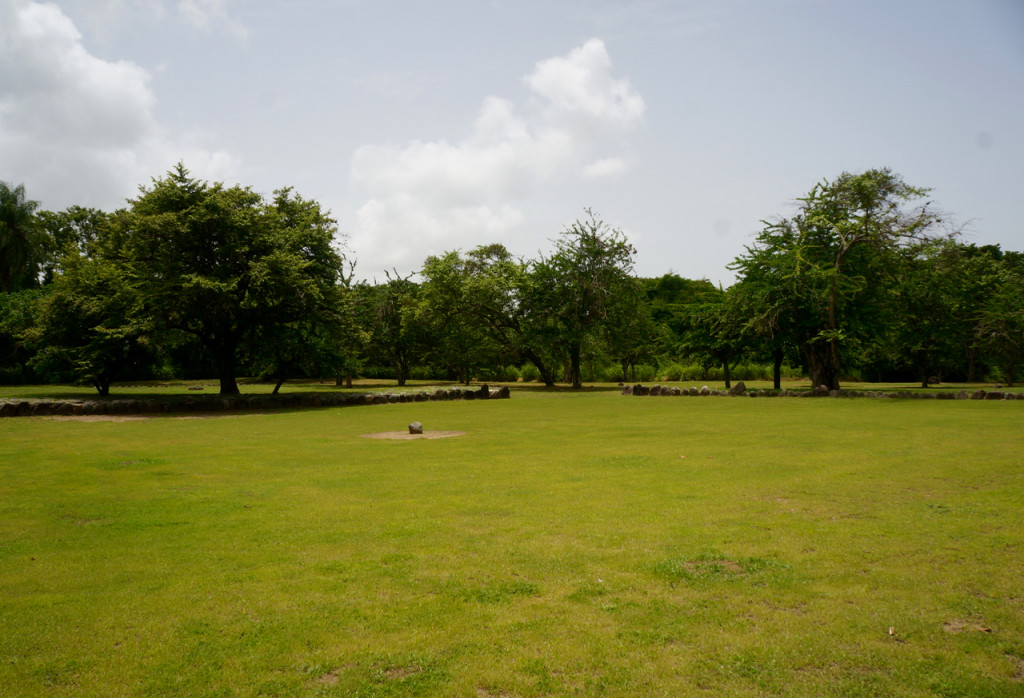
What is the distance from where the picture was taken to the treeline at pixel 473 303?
2670 centimetres

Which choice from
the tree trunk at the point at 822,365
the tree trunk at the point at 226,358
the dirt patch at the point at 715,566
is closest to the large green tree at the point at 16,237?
the tree trunk at the point at 226,358

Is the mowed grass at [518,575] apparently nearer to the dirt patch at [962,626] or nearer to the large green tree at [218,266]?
the dirt patch at [962,626]

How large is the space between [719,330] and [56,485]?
30986 mm

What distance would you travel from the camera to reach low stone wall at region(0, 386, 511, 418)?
22066 mm

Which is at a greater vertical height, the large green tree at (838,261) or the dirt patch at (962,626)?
the large green tree at (838,261)

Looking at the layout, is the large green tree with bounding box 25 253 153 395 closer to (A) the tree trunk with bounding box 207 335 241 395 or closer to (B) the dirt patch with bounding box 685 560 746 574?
(A) the tree trunk with bounding box 207 335 241 395

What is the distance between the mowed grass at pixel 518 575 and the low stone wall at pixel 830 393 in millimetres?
16620

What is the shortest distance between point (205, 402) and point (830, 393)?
2614cm

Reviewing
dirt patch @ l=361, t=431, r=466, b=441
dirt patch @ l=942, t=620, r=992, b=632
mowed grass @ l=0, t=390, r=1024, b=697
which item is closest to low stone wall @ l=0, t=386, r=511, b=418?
dirt patch @ l=361, t=431, r=466, b=441

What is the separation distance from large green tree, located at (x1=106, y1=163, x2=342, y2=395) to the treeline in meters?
0.08

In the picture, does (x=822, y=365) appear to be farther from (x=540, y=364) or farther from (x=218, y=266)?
(x=218, y=266)

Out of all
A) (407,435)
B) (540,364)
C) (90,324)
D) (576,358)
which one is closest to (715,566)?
(407,435)

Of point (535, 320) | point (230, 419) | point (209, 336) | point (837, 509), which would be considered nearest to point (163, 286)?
point (209, 336)

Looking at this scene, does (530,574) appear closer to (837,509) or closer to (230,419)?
(837,509)
